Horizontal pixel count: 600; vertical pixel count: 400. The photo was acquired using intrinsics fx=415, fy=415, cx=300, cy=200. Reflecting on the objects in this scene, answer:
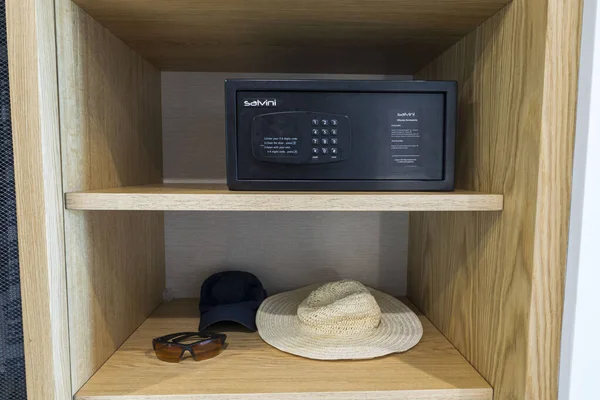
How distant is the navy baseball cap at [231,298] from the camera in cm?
91

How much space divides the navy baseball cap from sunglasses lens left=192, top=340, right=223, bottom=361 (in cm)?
12

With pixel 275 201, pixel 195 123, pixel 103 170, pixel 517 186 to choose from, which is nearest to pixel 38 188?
pixel 103 170

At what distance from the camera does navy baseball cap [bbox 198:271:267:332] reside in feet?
2.97

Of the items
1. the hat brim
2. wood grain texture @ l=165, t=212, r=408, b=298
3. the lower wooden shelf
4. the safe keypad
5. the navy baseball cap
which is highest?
the safe keypad

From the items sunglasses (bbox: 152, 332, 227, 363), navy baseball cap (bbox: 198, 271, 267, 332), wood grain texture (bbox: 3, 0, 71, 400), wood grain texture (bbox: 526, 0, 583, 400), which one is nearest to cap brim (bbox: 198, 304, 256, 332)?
navy baseball cap (bbox: 198, 271, 267, 332)

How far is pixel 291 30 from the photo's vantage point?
2.45 ft

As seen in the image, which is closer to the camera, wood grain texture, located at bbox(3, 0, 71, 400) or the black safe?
wood grain texture, located at bbox(3, 0, 71, 400)

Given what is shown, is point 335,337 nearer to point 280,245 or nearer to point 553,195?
point 280,245

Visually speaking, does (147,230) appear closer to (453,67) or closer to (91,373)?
(91,373)

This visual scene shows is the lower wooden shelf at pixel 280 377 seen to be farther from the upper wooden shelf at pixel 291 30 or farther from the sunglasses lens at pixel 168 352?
the upper wooden shelf at pixel 291 30

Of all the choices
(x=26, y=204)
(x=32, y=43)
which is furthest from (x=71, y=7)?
(x=26, y=204)

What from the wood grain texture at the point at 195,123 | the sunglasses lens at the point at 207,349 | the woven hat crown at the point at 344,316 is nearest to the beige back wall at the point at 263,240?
the wood grain texture at the point at 195,123

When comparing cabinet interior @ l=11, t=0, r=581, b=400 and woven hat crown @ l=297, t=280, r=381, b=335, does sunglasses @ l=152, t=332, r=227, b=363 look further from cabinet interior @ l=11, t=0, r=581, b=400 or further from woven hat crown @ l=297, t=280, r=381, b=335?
woven hat crown @ l=297, t=280, r=381, b=335

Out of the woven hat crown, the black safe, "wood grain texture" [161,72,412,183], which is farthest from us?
"wood grain texture" [161,72,412,183]
